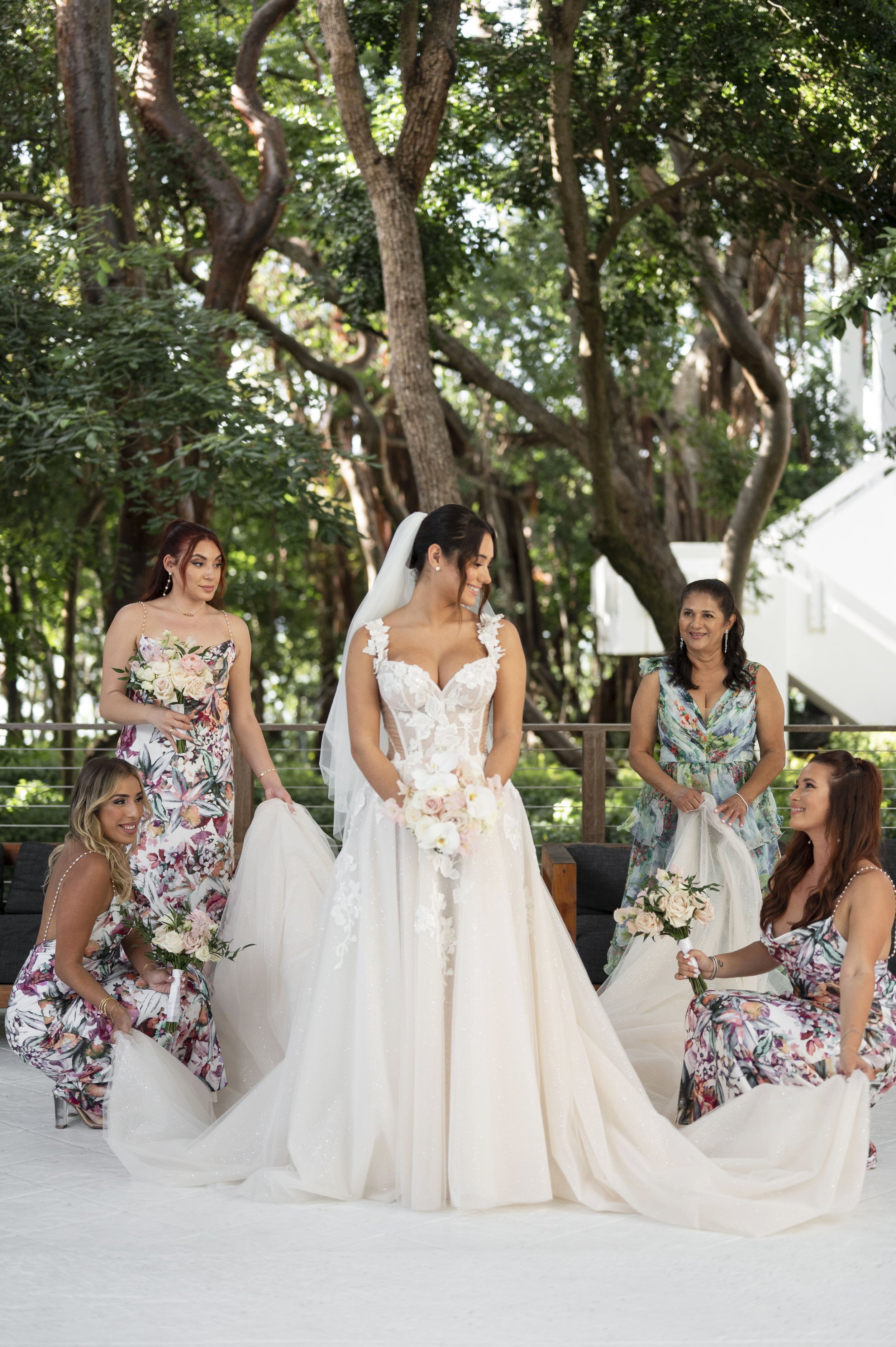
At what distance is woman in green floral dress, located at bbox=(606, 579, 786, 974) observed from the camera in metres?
4.52

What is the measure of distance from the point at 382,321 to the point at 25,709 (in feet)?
29.8

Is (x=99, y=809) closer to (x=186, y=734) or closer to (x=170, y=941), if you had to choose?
(x=170, y=941)

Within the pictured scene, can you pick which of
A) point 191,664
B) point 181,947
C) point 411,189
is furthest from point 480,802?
point 411,189

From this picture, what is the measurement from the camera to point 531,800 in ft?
→ 34.9

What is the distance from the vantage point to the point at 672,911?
368cm

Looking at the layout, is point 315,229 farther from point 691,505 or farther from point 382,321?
point 691,505

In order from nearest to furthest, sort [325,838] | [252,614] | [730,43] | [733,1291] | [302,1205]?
[733,1291] < [302,1205] < [325,838] < [730,43] < [252,614]

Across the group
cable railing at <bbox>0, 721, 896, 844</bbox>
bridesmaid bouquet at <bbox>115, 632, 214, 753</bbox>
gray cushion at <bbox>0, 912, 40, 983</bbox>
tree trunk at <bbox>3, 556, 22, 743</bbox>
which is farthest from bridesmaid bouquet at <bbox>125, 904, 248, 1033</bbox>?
tree trunk at <bbox>3, 556, 22, 743</bbox>

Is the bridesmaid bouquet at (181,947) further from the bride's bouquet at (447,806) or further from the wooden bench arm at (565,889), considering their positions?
the wooden bench arm at (565,889)

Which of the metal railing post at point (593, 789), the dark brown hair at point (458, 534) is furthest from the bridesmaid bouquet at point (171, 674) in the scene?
the metal railing post at point (593, 789)

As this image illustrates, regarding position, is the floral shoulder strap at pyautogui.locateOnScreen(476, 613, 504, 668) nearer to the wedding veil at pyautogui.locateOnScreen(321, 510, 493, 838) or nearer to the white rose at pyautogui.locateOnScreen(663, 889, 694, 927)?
the wedding veil at pyautogui.locateOnScreen(321, 510, 493, 838)

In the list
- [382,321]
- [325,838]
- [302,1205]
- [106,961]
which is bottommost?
[302,1205]

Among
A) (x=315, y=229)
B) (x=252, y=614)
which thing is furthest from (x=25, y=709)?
(x=315, y=229)

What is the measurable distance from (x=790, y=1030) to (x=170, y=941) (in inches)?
68.0
